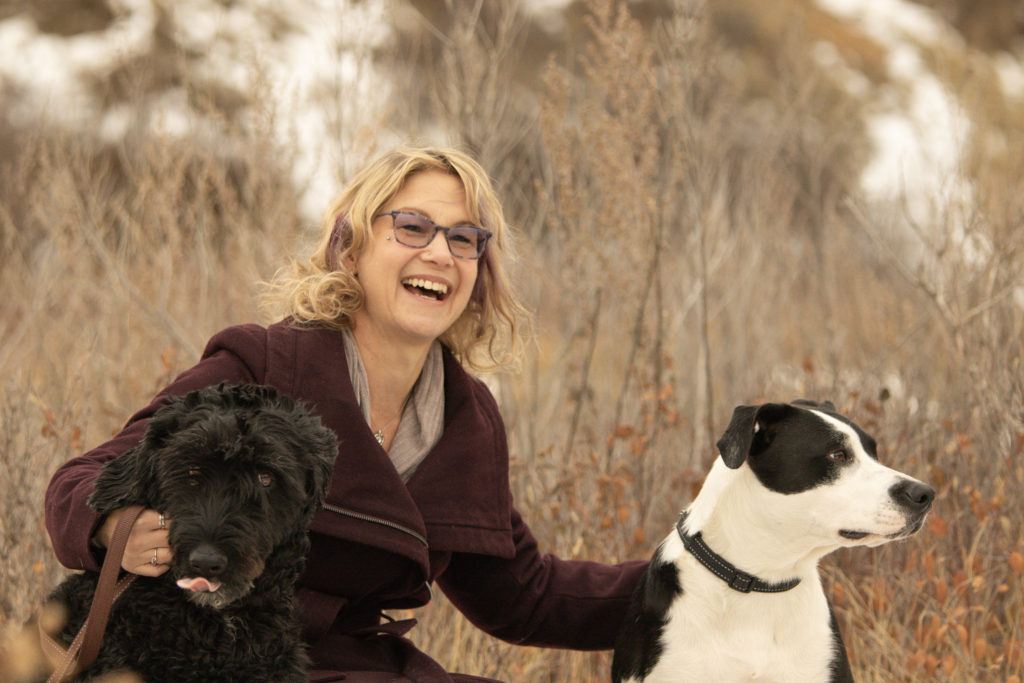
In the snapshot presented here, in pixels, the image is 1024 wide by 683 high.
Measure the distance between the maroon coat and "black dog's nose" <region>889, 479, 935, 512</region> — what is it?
85 cm

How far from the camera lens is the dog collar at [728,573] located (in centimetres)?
282

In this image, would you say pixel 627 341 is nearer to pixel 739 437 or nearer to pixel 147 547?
pixel 739 437

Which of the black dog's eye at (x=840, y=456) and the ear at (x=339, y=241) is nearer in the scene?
the black dog's eye at (x=840, y=456)

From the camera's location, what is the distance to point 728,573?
2834 millimetres

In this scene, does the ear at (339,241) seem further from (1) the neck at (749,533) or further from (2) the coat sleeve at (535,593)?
(1) the neck at (749,533)

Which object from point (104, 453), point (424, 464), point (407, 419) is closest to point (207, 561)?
point (104, 453)

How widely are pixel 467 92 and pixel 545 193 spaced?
55cm

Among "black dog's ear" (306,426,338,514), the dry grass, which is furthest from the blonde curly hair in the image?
"black dog's ear" (306,426,338,514)

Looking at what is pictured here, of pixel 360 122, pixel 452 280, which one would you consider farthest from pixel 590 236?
pixel 452 280

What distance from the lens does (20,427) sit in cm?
382

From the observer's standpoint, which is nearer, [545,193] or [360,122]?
[545,193]

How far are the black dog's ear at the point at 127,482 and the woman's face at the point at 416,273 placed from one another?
981 millimetres

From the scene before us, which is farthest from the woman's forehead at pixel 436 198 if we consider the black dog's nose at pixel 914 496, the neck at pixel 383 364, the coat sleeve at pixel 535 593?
the black dog's nose at pixel 914 496

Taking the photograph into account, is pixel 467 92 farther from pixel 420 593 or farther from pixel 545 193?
pixel 420 593
